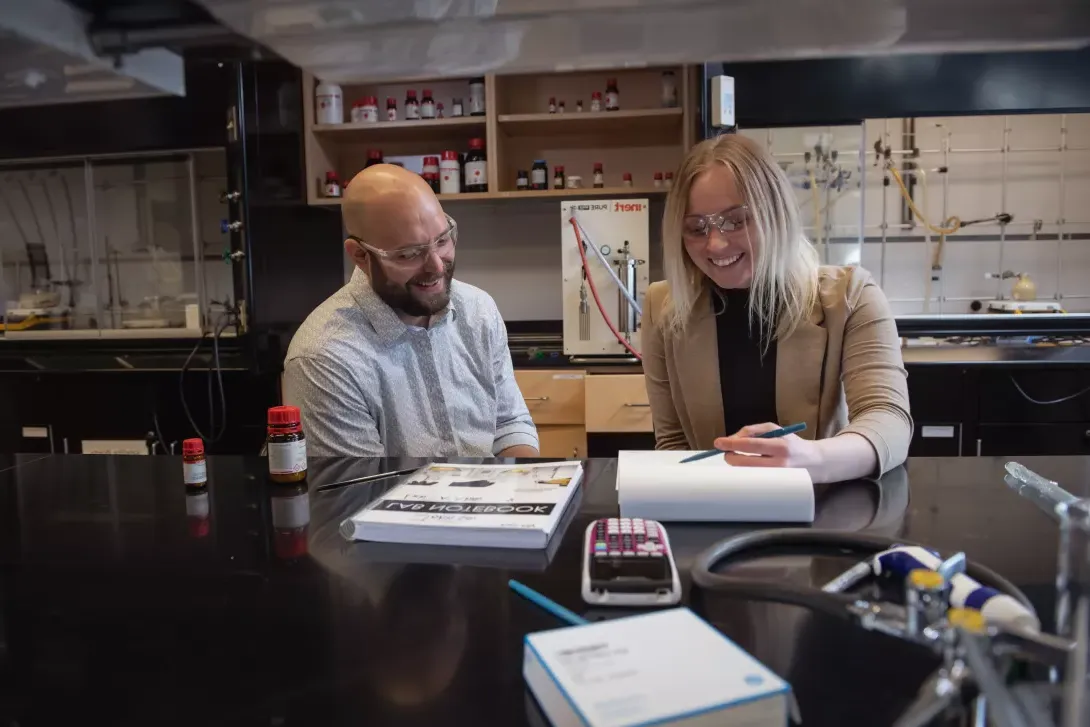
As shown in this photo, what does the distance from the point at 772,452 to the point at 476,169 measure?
233 centimetres

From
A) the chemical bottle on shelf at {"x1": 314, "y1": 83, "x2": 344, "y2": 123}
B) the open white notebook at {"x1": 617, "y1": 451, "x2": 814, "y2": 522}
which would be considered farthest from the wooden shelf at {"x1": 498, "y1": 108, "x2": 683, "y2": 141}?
the open white notebook at {"x1": 617, "y1": 451, "x2": 814, "y2": 522}

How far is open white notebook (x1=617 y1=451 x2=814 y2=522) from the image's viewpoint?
33.9 inches

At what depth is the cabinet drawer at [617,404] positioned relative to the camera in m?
2.70

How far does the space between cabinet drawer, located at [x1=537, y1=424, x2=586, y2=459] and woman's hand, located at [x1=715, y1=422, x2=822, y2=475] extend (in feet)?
5.89

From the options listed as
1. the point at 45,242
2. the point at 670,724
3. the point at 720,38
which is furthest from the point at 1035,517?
the point at 45,242

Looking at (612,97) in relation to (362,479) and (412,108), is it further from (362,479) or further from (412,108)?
(362,479)

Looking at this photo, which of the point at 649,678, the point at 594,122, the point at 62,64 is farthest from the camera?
the point at 594,122

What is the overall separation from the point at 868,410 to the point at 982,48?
57 cm

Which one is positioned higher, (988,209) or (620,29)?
(620,29)

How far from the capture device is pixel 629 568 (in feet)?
2.28

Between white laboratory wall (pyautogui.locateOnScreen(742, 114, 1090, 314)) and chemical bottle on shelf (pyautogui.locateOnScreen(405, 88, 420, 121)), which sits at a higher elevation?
Answer: chemical bottle on shelf (pyautogui.locateOnScreen(405, 88, 420, 121))

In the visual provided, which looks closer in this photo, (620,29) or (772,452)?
(772,452)

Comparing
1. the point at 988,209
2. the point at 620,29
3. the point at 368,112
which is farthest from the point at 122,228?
the point at 988,209

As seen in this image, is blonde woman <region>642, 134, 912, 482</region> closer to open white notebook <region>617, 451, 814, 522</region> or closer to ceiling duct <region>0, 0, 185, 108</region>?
open white notebook <region>617, 451, 814, 522</region>
